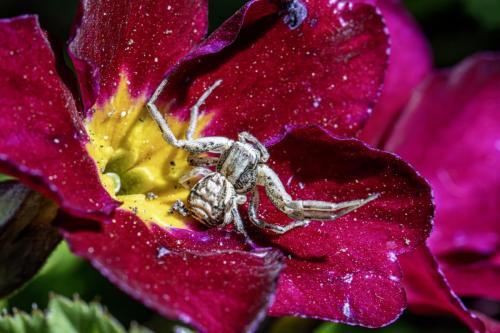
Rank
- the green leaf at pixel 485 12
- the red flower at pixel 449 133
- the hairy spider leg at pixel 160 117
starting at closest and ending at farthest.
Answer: the hairy spider leg at pixel 160 117 → the red flower at pixel 449 133 → the green leaf at pixel 485 12

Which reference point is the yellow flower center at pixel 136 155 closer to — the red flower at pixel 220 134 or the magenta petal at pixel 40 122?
the red flower at pixel 220 134

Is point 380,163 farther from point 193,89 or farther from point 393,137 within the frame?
point 393,137

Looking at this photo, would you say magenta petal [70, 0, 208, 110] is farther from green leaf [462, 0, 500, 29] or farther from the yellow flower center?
green leaf [462, 0, 500, 29]

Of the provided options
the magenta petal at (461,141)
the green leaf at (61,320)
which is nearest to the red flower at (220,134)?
the green leaf at (61,320)

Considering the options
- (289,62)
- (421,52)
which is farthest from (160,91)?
(421,52)

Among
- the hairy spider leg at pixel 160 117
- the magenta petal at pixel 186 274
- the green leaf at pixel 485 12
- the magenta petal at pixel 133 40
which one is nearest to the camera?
the magenta petal at pixel 186 274
